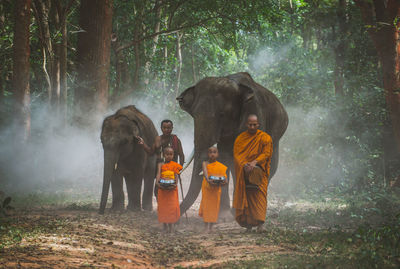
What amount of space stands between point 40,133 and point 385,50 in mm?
10667

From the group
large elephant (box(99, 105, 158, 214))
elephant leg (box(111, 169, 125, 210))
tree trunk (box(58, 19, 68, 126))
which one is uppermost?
tree trunk (box(58, 19, 68, 126))

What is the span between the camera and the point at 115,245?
21.0ft

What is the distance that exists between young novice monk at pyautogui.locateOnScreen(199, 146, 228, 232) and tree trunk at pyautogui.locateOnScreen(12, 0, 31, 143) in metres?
5.98

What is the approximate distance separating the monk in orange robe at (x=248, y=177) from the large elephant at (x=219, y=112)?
93cm

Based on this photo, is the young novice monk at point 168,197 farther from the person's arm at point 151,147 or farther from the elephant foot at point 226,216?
the elephant foot at point 226,216

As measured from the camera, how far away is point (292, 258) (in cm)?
551

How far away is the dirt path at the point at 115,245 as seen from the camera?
17.2 feet

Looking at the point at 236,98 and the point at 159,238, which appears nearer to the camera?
the point at 159,238

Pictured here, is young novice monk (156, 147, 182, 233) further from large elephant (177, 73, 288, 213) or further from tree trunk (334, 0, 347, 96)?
tree trunk (334, 0, 347, 96)

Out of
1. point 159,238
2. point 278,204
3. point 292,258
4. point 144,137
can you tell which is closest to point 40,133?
point 144,137

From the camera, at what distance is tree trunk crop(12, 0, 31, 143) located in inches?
458

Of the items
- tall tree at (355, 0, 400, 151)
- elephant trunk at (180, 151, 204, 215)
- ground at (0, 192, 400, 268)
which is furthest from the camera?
tall tree at (355, 0, 400, 151)

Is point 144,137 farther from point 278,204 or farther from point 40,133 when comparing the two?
point 40,133

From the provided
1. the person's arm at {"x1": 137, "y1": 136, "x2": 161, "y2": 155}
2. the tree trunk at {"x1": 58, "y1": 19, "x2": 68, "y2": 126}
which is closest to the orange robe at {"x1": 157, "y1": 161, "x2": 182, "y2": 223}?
the person's arm at {"x1": 137, "y1": 136, "x2": 161, "y2": 155}
